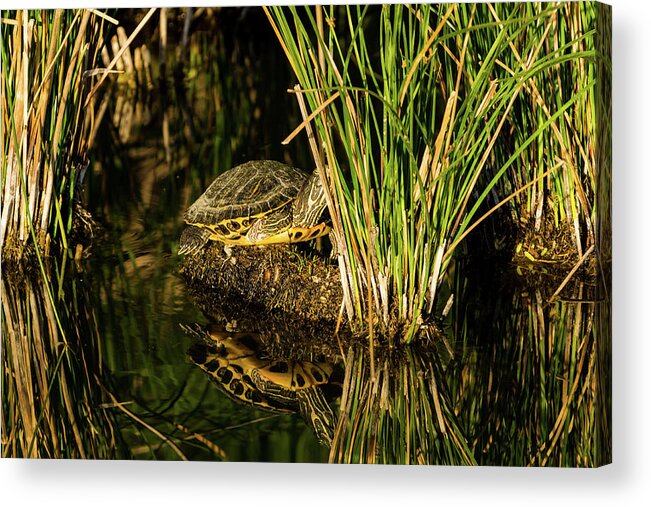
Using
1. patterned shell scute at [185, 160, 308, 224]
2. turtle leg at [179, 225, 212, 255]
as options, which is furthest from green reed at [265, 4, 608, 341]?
turtle leg at [179, 225, 212, 255]

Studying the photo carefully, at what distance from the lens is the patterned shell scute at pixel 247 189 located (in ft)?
10.6

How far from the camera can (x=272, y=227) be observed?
3.41 metres

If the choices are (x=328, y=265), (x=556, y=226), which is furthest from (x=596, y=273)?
(x=328, y=265)

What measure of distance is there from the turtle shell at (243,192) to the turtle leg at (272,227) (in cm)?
3

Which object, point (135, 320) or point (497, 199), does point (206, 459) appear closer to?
point (135, 320)

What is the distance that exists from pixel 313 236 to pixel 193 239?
0.33 metres

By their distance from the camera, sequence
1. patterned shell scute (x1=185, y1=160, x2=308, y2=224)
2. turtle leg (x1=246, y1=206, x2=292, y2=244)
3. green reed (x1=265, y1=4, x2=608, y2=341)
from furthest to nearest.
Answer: turtle leg (x1=246, y1=206, x2=292, y2=244) < patterned shell scute (x1=185, y1=160, x2=308, y2=224) < green reed (x1=265, y1=4, x2=608, y2=341)

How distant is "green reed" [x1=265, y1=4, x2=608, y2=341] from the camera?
3.07m

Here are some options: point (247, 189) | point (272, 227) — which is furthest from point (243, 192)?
point (272, 227)

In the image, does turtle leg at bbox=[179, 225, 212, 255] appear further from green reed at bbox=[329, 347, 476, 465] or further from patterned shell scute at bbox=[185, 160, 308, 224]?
green reed at bbox=[329, 347, 476, 465]

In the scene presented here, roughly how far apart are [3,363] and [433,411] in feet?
3.96

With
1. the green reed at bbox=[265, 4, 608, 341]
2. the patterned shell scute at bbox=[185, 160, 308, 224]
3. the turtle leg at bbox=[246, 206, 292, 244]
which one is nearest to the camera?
the green reed at bbox=[265, 4, 608, 341]

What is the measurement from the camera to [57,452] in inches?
128

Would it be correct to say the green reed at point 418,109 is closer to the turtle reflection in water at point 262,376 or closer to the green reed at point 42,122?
the turtle reflection in water at point 262,376
